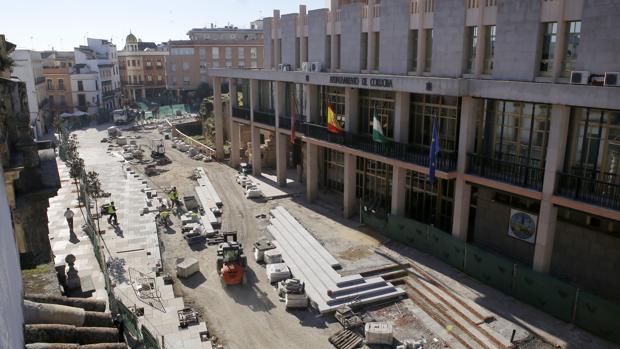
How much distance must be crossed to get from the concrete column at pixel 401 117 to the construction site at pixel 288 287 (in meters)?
6.03

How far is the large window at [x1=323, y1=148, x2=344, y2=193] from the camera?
37.2m

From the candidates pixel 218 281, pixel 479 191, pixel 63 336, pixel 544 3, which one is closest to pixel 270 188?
pixel 218 281

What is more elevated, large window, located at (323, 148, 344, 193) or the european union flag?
the european union flag

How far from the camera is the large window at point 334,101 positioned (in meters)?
34.2

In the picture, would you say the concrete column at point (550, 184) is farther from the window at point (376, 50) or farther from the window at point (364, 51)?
the window at point (364, 51)

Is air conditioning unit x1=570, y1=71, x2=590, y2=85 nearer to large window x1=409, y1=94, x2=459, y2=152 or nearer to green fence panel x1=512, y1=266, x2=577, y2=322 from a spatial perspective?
large window x1=409, y1=94, x2=459, y2=152

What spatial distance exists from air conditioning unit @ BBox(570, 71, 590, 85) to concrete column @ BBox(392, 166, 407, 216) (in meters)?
10.4

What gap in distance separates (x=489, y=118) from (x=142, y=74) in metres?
103

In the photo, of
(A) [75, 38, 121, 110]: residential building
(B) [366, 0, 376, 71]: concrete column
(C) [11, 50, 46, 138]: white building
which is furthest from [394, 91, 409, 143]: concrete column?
(A) [75, 38, 121, 110]: residential building

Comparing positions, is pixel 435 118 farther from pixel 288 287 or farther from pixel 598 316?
pixel 598 316

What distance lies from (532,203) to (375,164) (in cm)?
1178

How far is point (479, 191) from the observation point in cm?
2530

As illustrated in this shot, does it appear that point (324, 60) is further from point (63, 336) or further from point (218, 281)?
point (63, 336)

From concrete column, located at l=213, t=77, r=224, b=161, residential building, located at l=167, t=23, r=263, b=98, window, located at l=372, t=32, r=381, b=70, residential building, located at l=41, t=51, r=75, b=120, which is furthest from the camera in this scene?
residential building, located at l=167, t=23, r=263, b=98
